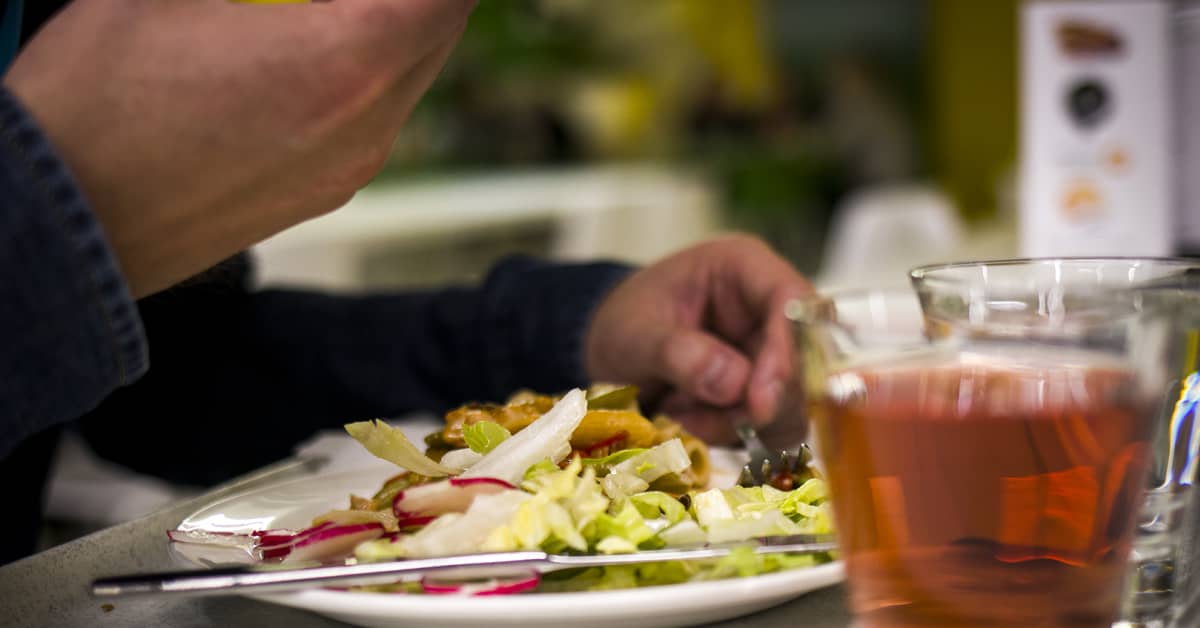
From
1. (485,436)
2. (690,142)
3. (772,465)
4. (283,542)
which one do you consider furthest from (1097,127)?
(690,142)

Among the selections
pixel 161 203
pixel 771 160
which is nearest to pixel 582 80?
pixel 771 160

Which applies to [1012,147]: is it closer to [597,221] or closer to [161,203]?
[597,221]

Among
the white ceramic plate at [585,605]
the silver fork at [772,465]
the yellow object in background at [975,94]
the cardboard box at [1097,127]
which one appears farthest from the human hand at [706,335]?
the yellow object in background at [975,94]

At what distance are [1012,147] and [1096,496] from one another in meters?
6.62

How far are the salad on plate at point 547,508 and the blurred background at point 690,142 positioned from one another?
156 centimetres

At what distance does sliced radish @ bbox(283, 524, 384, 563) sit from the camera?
1.50 ft

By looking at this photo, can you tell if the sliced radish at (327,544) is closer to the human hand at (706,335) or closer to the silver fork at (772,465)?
the silver fork at (772,465)

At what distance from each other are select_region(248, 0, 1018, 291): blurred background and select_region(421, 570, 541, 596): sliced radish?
1692mm

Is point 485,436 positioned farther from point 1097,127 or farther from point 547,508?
point 1097,127

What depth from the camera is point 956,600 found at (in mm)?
355

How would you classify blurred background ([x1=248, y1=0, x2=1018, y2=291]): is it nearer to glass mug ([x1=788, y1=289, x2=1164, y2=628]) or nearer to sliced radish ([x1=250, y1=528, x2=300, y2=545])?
sliced radish ([x1=250, y1=528, x2=300, y2=545])

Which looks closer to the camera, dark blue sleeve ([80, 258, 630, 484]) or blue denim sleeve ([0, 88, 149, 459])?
blue denim sleeve ([0, 88, 149, 459])

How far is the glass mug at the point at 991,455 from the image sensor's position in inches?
13.4

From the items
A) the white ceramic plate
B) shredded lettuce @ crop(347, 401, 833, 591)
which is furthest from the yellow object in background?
the white ceramic plate
